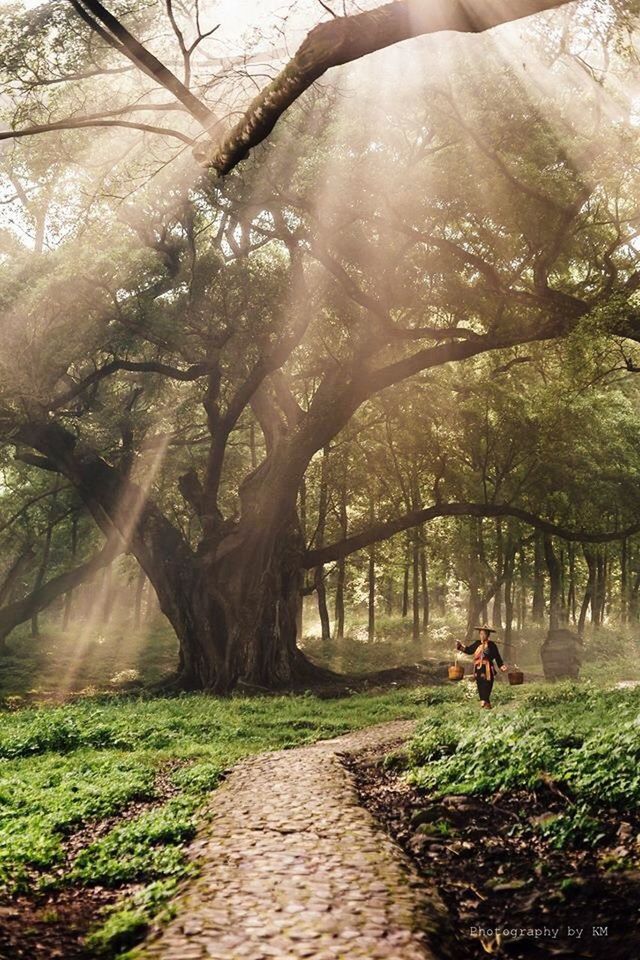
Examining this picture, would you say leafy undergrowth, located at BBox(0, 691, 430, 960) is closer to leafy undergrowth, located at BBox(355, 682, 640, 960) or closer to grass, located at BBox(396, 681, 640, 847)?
leafy undergrowth, located at BBox(355, 682, 640, 960)

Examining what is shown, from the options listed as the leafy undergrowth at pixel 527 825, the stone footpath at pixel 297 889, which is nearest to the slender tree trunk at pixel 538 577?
the leafy undergrowth at pixel 527 825

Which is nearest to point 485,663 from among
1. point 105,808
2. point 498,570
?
point 105,808

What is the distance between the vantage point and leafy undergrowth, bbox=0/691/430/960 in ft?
17.6

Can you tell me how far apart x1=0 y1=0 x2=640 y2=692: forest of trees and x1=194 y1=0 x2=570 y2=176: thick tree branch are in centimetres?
4

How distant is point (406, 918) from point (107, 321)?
1942 centimetres

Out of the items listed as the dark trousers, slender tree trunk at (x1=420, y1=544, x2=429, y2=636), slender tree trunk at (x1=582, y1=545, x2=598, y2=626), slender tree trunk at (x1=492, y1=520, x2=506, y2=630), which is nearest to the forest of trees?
slender tree trunk at (x1=492, y1=520, x2=506, y2=630)

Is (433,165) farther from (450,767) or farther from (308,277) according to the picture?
(450,767)

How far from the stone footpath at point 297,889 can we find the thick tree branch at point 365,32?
5.64 meters

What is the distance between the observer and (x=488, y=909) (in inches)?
219

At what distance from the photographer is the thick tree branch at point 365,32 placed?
535 cm

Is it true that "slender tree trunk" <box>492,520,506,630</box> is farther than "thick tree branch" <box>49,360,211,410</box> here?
Yes

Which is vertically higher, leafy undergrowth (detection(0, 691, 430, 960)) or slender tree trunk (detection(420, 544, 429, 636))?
slender tree trunk (detection(420, 544, 429, 636))

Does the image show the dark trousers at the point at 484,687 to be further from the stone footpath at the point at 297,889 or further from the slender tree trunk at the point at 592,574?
the slender tree trunk at the point at 592,574

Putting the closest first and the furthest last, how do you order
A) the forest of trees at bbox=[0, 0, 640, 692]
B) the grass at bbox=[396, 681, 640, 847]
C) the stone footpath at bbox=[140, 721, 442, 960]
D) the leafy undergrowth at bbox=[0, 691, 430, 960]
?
the stone footpath at bbox=[140, 721, 442, 960], the leafy undergrowth at bbox=[0, 691, 430, 960], the grass at bbox=[396, 681, 640, 847], the forest of trees at bbox=[0, 0, 640, 692]
